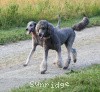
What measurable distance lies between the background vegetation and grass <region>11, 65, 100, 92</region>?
5.73 meters

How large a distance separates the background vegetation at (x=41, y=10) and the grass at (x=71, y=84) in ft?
18.8

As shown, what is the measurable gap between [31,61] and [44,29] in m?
1.48

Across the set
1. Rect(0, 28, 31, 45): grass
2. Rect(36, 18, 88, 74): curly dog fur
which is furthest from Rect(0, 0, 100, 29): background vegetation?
Rect(36, 18, 88, 74): curly dog fur

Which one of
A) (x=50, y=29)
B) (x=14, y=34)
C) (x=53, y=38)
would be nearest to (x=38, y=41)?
(x=53, y=38)

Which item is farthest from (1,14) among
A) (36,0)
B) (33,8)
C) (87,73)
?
(87,73)

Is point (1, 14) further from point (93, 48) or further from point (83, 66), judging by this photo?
point (83, 66)

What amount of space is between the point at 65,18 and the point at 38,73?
232 inches

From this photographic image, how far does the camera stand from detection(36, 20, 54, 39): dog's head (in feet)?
29.5

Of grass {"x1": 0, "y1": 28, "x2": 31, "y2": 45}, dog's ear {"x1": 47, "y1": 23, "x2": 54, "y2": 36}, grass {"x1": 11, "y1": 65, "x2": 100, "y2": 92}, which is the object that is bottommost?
grass {"x1": 0, "y1": 28, "x2": 31, "y2": 45}

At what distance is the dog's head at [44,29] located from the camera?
29.5 ft

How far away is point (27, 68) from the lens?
975cm

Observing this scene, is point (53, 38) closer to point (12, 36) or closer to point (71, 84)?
point (71, 84)

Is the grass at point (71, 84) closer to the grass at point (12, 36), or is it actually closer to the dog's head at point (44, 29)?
the dog's head at point (44, 29)

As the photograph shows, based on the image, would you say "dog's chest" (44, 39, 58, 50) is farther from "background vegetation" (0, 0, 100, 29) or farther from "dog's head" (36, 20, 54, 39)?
"background vegetation" (0, 0, 100, 29)
